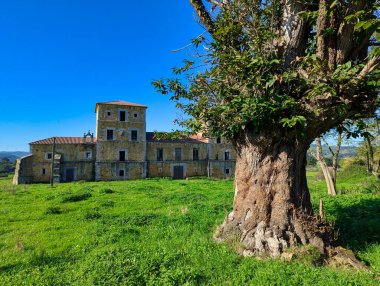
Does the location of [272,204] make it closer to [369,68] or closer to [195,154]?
[369,68]

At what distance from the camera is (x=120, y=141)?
31.6 m

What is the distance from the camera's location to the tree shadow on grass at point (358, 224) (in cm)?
605

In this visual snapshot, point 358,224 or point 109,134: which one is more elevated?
point 109,134

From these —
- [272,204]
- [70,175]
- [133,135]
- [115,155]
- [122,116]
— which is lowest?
[272,204]

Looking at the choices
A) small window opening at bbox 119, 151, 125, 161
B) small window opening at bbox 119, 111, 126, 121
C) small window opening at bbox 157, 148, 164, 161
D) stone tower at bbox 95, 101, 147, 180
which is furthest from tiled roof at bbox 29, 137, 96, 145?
small window opening at bbox 157, 148, 164, 161

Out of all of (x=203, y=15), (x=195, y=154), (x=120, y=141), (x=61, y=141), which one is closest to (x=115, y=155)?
(x=120, y=141)

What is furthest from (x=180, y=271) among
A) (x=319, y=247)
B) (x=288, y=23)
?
(x=288, y=23)

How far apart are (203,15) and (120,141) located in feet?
90.3

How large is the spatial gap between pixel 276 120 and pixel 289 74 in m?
1.01

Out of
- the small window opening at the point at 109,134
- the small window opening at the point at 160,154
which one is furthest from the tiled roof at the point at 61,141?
the small window opening at the point at 160,154

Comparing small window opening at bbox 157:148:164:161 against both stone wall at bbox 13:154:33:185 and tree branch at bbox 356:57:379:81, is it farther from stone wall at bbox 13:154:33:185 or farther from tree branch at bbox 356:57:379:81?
tree branch at bbox 356:57:379:81

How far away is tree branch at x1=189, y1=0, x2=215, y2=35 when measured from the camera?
595cm

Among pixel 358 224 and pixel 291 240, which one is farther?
pixel 358 224

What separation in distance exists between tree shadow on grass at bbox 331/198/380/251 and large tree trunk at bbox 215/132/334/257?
0.85 metres
